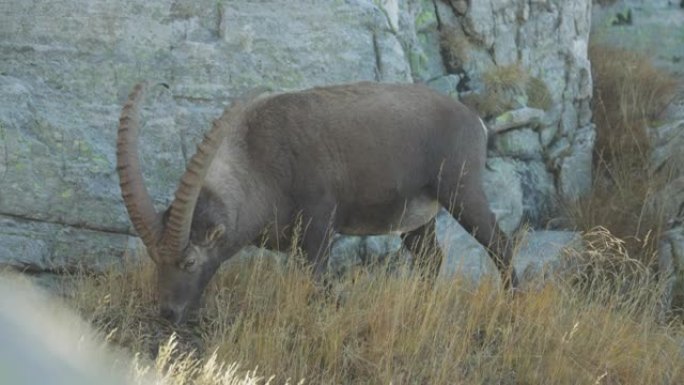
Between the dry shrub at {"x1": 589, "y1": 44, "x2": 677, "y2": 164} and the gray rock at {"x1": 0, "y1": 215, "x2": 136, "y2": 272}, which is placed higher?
the gray rock at {"x1": 0, "y1": 215, "x2": 136, "y2": 272}

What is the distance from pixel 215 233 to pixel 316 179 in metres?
1.08

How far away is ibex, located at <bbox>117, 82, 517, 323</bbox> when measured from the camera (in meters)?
8.20

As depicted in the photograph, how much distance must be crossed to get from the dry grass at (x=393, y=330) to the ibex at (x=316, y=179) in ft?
1.04

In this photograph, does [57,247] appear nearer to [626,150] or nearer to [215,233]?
[215,233]

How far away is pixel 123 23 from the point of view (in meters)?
10.9

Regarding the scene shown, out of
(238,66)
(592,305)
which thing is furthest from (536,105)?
(592,305)

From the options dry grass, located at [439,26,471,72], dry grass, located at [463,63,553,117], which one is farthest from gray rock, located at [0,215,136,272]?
dry grass, located at [439,26,471,72]

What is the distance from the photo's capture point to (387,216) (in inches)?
Answer: 379

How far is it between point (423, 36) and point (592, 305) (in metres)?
5.70

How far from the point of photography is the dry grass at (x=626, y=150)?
13312 millimetres

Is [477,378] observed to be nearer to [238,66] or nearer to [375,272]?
[375,272]

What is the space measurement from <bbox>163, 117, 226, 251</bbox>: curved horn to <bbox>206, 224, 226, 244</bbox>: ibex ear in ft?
1.09

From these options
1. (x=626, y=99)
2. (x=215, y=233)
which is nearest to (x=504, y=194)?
(x=626, y=99)

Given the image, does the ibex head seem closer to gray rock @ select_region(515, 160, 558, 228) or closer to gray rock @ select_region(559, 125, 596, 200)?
gray rock @ select_region(515, 160, 558, 228)
